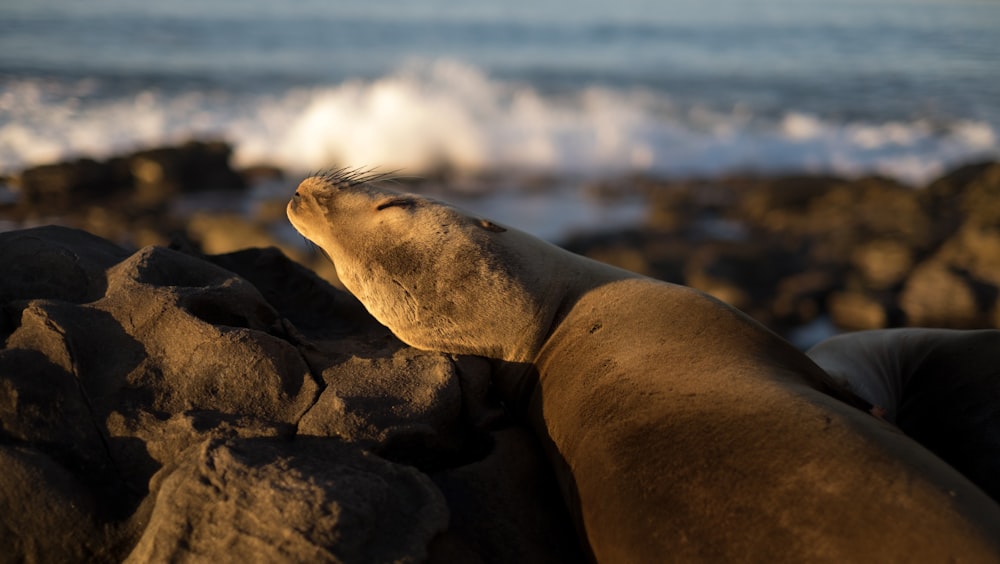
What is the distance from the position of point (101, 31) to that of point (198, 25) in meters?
3.36

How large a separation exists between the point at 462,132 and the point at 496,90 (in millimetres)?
4454

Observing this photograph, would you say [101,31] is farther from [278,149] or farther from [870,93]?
[870,93]

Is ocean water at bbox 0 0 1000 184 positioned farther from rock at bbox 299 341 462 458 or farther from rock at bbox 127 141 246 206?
rock at bbox 299 341 462 458

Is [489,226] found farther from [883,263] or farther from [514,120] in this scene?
[514,120]

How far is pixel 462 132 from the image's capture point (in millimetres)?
16219

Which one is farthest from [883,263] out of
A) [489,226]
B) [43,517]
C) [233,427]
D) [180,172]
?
[180,172]

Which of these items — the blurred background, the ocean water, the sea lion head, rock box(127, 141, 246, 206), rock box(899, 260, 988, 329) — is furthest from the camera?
the ocean water

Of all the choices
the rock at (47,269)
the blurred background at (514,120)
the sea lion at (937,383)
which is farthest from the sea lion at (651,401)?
the blurred background at (514,120)

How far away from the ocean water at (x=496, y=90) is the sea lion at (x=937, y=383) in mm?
11142

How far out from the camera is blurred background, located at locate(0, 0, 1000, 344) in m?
12.0

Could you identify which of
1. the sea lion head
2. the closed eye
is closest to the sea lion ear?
the sea lion head

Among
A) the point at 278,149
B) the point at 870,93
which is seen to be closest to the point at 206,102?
the point at 278,149

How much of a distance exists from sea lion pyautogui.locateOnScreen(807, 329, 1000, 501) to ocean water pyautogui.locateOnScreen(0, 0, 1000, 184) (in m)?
11.1

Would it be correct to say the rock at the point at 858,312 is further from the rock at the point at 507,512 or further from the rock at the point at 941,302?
the rock at the point at 507,512
